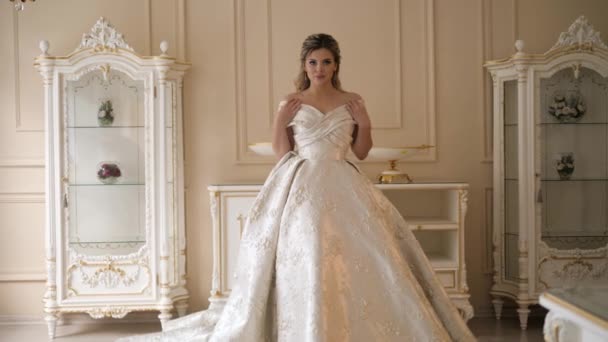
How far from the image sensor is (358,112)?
3631 millimetres

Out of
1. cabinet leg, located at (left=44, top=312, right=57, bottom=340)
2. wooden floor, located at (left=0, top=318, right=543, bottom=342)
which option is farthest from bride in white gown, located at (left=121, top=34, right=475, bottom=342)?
cabinet leg, located at (left=44, top=312, right=57, bottom=340)

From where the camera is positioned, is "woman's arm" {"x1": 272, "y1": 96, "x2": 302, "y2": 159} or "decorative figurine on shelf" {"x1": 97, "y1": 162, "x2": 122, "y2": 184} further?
"decorative figurine on shelf" {"x1": 97, "y1": 162, "x2": 122, "y2": 184}

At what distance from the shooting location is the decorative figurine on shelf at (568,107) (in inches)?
195

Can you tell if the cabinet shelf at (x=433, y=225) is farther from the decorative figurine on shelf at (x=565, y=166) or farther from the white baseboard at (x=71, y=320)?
the white baseboard at (x=71, y=320)

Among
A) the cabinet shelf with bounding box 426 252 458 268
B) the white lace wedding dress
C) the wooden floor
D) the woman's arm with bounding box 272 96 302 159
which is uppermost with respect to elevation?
the woman's arm with bounding box 272 96 302 159

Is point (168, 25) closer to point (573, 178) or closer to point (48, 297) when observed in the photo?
point (48, 297)

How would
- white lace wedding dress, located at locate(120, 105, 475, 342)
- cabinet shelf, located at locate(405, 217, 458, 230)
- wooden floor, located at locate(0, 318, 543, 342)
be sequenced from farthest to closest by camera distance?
cabinet shelf, located at locate(405, 217, 458, 230) → wooden floor, located at locate(0, 318, 543, 342) → white lace wedding dress, located at locate(120, 105, 475, 342)

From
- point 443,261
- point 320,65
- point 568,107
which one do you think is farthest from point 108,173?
point 568,107

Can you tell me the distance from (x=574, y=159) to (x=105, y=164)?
320cm

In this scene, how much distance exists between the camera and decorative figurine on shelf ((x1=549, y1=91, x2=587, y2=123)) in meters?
4.95

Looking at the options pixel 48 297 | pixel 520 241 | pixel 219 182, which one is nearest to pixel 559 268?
pixel 520 241

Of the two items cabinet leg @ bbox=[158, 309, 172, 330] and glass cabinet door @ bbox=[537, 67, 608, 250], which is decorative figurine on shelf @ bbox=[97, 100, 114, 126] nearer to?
cabinet leg @ bbox=[158, 309, 172, 330]

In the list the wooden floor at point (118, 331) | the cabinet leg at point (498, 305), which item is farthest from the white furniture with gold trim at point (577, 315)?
the cabinet leg at point (498, 305)

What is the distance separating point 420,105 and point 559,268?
1483mm
